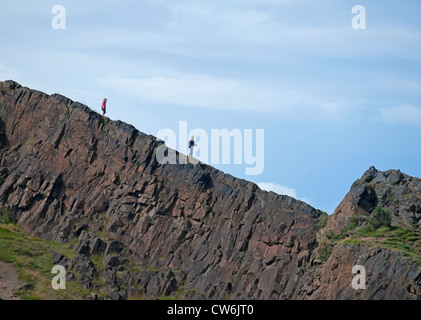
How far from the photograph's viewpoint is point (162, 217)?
61.4 metres

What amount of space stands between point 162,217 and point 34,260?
42.0 ft

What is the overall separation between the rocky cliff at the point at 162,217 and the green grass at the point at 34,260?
48.4 inches

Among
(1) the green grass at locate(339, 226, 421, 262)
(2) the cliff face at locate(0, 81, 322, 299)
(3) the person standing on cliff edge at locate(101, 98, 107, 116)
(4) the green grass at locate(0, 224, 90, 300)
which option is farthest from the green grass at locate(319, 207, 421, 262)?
(3) the person standing on cliff edge at locate(101, 98, 107, 116)

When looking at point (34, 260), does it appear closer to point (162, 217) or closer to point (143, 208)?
point (143, 208)

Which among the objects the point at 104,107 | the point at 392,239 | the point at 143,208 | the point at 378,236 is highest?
the point at 104,107

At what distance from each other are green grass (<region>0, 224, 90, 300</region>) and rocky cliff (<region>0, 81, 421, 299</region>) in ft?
4.04

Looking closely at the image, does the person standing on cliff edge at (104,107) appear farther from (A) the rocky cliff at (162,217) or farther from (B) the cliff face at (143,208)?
(B) the cliff face at (143,208)

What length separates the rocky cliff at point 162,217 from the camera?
172 feet

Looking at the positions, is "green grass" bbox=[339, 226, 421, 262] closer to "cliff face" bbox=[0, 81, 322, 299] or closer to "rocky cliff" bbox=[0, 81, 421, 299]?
"rocky cliff" bbox=[0, 81, 421, 299]

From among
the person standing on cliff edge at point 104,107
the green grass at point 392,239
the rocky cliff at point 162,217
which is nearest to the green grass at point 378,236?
the green grass at point 392,239

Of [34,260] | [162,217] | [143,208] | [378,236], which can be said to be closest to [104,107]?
[143,208]
